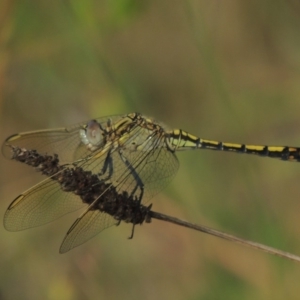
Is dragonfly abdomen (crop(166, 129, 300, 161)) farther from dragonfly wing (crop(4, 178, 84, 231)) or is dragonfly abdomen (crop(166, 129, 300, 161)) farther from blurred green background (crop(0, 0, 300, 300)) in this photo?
dragonfly wing (crop(4, 178, 84, 231))

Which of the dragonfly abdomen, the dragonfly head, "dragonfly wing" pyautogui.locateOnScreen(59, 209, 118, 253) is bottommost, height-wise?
"dragonfly wing" pyautogui.locateOnScreen(59, 209, 118, 253)

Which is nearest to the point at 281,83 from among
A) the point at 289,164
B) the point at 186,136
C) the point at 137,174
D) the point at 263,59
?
the point at 263,59

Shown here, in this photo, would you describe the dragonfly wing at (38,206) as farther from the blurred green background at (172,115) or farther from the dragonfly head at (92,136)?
the blurred green background at (172,115)

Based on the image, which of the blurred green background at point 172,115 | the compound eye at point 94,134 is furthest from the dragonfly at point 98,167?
the blurred green background at point 172,115

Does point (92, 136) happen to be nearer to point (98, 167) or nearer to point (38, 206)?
point (98, 167)

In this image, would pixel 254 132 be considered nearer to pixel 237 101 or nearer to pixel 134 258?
pixel 237 101

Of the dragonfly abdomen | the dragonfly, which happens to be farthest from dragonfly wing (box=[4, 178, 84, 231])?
the dragonfly abdomen

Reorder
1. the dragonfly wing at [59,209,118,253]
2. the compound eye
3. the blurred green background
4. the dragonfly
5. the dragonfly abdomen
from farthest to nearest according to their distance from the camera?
the blurred green background < the dragonfly abdomen < the compound eye < the dragonfly wing at [59,209,118,253] < the dragonfly
